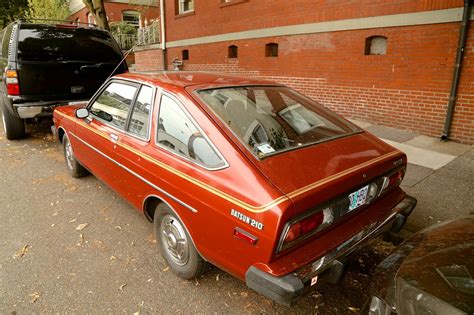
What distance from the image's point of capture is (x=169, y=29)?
48.0 feet

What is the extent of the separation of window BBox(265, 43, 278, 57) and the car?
27.0 feet

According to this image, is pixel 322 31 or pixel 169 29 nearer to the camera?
pixel 322 31

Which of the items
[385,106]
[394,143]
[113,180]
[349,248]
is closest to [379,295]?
[349,248]

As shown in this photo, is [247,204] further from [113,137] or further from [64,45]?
A: [64,45]

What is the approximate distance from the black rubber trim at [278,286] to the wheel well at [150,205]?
1.28m

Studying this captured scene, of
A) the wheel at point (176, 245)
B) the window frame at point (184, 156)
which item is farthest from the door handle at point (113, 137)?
the wheel at point (176, 245)

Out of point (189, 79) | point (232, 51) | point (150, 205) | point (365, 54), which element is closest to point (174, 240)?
point (150, 205)

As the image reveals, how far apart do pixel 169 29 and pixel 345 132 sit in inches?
521

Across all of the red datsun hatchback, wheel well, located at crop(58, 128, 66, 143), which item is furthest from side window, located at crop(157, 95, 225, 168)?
wheel well, located at crop(58, 128, 66, 143)

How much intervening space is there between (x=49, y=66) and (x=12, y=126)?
1619 millimetres

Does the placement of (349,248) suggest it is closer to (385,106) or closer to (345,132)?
(345,132)

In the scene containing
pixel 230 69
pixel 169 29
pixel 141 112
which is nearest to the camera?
pixel 141 112

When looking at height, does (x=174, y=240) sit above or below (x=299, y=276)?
below

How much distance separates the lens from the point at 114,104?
3.74 m
